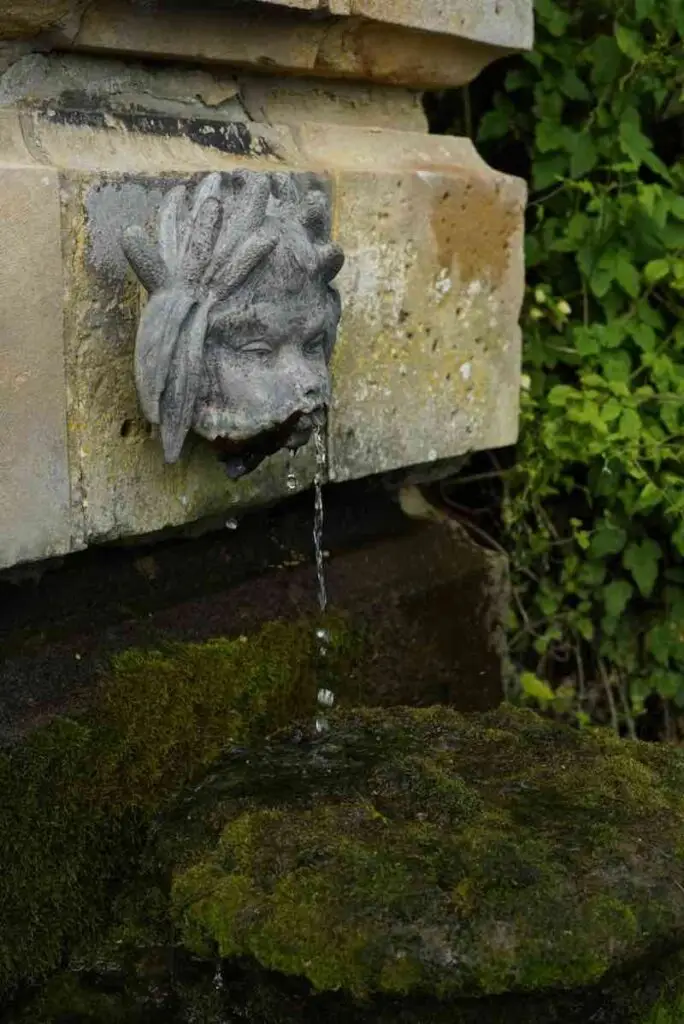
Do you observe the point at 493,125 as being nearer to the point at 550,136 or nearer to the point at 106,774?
the point at 550,136

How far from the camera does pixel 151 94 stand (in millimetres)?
2000

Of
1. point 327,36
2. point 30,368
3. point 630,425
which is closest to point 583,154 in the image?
point 630,425

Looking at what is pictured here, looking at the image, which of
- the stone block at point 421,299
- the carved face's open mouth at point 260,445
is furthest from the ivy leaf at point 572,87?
the carved face's open mouth at point 260,445

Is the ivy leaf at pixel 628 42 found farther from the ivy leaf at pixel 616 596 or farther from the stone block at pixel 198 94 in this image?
the ivy leaf at pixel 616 596

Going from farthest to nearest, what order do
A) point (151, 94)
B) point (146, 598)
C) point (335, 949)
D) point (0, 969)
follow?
point (146, 598) < point (151, 94) < point (0, 969) < point (335, 949)

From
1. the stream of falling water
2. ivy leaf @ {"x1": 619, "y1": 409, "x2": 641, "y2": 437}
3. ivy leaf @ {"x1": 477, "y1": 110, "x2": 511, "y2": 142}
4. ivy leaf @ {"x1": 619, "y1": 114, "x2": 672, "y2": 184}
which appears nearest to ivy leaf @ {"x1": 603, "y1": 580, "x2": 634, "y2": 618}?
ivy leaf @ {"x1": 619, "y1": 409, "x2": 641, "y2": 437}

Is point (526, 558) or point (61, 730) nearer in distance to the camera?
point (61, 730)

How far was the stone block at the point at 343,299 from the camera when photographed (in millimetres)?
1818

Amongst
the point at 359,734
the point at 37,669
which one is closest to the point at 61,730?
the point at 37,669

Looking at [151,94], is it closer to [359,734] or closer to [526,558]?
[359,734]

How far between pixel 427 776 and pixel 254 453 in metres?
0.58

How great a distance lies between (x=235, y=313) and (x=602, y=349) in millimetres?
1257

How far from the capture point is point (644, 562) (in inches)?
112

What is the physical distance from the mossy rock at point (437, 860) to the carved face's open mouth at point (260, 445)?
0.47 meters
